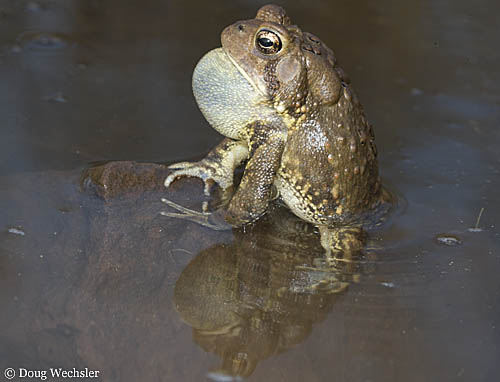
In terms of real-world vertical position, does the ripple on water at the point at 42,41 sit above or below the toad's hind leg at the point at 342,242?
above

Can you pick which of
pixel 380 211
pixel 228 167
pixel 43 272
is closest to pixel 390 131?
pixel 380 211

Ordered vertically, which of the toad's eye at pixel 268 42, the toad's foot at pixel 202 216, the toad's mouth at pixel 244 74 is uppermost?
the toad's eye at pixel 268 42

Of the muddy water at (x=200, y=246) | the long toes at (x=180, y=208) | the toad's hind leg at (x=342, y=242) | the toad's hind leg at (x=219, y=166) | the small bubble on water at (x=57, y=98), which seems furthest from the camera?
the small bubble on water at (x=57, y=98)

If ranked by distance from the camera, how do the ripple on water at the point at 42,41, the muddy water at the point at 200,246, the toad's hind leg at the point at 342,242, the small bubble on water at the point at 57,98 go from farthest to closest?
1. the ripple on water at the point at 42,41
2. the small bubble on water at the point at 57,98
3. the toad's hind leg at the point at 342,242
4. the muddy water at the point at 200,246

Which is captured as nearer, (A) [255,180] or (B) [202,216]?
(A) [255,180]

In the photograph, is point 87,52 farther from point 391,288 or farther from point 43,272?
point 391,288

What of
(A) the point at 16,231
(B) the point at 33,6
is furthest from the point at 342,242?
(B) the point at 33,6
